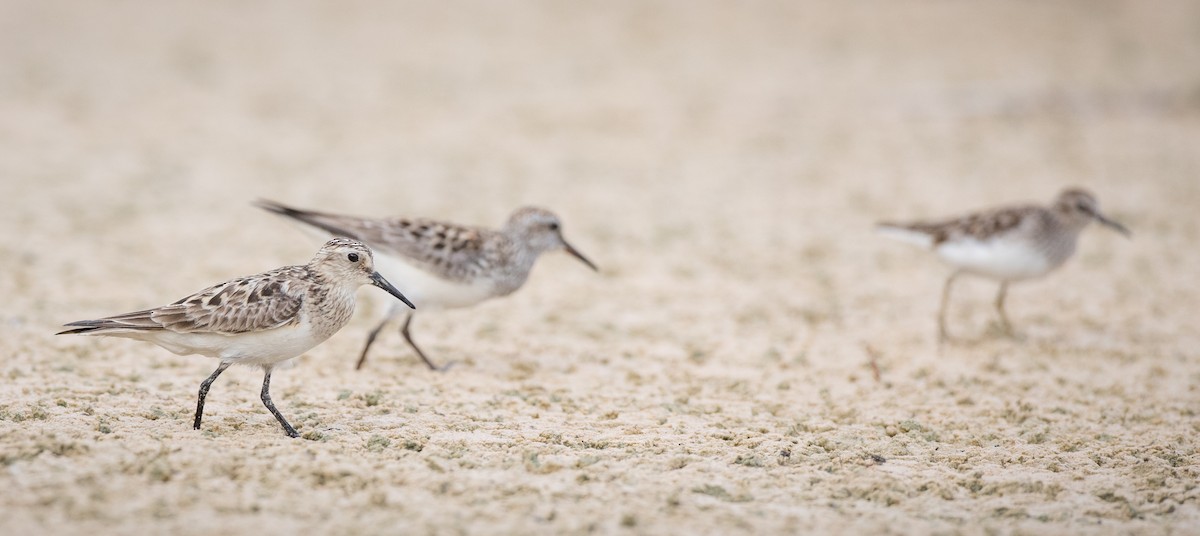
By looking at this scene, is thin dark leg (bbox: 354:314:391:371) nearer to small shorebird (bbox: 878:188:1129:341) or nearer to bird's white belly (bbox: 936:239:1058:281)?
small shorebird (bbox: 878:188:1129:341)

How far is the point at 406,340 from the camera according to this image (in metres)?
7.00

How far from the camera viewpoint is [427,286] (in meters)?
6.89

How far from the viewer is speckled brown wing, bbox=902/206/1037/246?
788cm

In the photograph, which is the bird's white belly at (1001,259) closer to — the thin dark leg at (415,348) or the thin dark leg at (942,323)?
the thin dark leg at (942,323)

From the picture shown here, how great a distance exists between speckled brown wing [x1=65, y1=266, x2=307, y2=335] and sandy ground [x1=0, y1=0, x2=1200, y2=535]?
1.68ft

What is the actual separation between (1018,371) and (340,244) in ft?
14.1

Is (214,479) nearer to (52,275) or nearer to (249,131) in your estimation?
(52,275)

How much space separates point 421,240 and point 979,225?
13.0 feet

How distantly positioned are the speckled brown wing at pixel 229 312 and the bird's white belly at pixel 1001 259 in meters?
4.79

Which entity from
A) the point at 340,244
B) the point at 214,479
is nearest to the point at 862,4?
the point at 340,244

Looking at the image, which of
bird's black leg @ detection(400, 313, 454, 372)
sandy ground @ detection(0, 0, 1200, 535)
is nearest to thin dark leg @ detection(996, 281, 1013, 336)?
sandy ground @ detection(0, 0, 1200, 535)

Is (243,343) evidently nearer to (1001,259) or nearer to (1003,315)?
(1001,259)

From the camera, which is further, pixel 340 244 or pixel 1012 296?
pixel 1012 296

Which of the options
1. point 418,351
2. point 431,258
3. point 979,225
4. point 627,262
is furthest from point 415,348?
point 979,225
